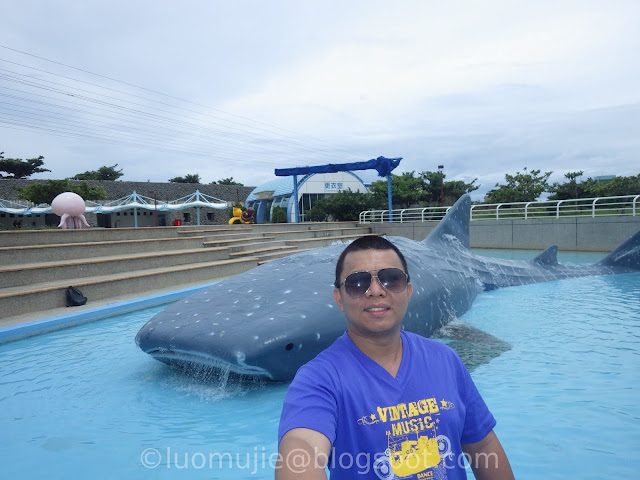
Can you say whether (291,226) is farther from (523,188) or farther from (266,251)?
(523,188)

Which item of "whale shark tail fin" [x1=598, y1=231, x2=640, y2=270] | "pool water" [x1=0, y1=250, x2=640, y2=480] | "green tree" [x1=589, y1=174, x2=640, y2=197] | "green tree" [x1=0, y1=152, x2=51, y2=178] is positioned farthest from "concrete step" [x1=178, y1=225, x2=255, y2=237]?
"green tree" [x1=0, y1=152, x2=51, y2=178]

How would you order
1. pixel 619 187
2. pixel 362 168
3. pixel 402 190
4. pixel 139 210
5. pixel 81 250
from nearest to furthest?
pixel 81 250, pixel 362 168, pixel 619 187, pixel 402 190, pixel 139 210

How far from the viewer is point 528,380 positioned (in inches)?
167

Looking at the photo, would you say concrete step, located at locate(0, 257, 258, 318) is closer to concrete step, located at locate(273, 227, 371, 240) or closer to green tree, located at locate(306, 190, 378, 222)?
concrete step, located at locate(273, 227, 371, 240)

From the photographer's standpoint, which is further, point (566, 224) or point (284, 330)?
point (566, 224)

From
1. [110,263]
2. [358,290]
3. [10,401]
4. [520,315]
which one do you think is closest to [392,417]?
[358,290]

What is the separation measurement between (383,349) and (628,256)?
405 inches

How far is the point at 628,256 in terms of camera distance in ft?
31.9

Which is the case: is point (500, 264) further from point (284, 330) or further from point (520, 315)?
point (284, 330)

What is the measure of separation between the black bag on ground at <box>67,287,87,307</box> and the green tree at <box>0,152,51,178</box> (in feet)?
153

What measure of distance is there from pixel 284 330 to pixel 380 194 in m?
35.4

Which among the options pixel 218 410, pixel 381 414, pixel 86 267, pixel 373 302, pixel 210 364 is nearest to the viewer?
pixel 381 414

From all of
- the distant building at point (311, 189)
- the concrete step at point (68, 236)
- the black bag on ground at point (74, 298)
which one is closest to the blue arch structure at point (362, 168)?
the distant building at point (311, 189)

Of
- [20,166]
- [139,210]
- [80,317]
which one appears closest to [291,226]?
[80,317]
